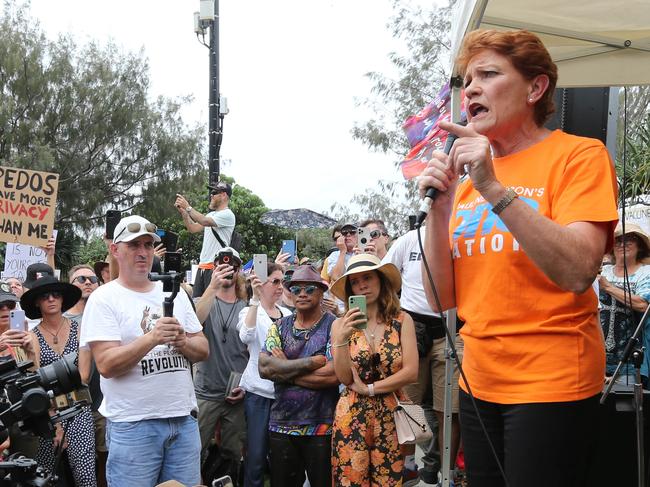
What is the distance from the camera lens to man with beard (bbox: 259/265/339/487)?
16.3ft

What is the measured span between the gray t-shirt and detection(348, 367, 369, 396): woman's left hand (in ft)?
5.11

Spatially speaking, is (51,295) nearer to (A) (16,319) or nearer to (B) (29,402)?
(A) (16,319)

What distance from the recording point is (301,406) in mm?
5023

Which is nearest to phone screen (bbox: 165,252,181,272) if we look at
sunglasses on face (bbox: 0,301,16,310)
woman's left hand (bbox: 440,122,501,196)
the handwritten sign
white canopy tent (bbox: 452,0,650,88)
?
sunglasses on face (bbox: 0,301,16,310)

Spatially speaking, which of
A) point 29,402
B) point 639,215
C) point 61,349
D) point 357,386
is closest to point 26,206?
point 61,349

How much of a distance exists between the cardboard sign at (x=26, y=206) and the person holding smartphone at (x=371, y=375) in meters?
3.21

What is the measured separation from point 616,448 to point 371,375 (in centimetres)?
181

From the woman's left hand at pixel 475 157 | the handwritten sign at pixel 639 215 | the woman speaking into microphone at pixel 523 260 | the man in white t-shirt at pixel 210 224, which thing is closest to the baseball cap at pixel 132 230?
the woman speaking into microphone at pixel 523 260

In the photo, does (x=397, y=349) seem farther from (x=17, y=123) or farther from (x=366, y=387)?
(x=17, y=123)

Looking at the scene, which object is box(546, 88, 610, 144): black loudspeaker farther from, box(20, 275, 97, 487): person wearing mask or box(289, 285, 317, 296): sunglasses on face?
box(20, 275, 97, 487): person wearing mask

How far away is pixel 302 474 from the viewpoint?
16.9 ft

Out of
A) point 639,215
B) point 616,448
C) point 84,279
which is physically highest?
point 639,215

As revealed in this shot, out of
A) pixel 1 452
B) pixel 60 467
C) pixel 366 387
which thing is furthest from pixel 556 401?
pixel 60 467

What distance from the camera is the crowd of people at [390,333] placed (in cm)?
187
